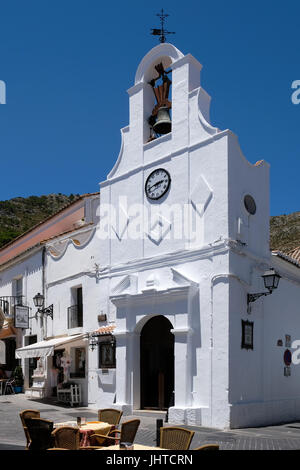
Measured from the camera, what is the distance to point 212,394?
1416 cm

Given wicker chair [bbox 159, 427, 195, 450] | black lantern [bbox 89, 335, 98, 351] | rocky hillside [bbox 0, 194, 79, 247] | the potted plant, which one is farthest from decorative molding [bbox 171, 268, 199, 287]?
rocky hillside [bbox 0, 194, 79, 247]

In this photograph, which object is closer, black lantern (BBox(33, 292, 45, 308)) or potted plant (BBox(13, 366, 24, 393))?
black lantern (BBox(33, 292, 45, 308))

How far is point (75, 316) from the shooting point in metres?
20.2

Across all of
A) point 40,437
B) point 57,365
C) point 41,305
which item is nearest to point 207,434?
point 40,437

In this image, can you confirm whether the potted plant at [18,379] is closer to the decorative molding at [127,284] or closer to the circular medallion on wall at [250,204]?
the decorative molding at [127,284]

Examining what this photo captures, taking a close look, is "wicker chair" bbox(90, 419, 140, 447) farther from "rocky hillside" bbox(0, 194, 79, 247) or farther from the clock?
"rocky hillside" bbox(0, 194, 79, 247)

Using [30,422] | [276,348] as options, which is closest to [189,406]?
[276,348]

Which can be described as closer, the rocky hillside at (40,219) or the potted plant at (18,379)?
the potted plant at (18,379)

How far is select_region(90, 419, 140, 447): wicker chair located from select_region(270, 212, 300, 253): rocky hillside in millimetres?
35483

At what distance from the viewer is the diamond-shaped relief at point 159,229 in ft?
53.7

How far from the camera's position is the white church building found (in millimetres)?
A: 14531

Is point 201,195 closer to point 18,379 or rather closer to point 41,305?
point 41,305

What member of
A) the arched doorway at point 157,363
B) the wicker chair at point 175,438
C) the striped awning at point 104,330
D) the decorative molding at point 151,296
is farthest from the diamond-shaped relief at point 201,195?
the wicker chair at point 175,438

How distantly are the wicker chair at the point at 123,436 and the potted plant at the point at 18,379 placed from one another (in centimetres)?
1483
